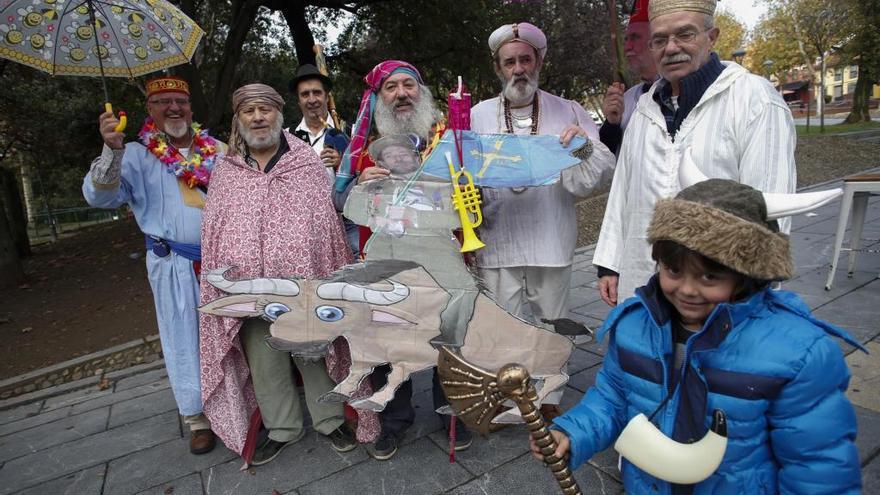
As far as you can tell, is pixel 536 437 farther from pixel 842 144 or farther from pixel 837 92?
pixel 837 92

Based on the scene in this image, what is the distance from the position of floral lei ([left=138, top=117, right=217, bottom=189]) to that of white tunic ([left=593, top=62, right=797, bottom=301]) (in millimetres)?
2277

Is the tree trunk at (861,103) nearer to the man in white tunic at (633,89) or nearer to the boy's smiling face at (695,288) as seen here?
the man in white tunic at (633,89)

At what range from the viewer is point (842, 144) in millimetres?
14023

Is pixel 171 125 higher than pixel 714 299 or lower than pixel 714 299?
higher

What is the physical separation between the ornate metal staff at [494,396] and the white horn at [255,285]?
1180mm

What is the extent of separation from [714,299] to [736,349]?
0.14m

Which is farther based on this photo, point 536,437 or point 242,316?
point 242,316

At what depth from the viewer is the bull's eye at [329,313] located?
2305 mm

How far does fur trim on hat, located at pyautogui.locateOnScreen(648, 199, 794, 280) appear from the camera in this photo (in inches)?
48.3

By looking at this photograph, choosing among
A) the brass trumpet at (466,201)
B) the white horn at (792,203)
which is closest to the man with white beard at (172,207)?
the brass trumpet at (466,201)

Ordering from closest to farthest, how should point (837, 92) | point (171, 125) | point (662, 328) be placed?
point (662, 328)
point (171, 125)
point (837, 92)

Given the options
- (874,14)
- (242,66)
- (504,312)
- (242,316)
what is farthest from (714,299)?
(874,14)

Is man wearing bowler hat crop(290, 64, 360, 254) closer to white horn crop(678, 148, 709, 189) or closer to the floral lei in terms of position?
the floral lei

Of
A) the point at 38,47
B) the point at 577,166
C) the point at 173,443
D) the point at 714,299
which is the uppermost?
the point at 38,47
